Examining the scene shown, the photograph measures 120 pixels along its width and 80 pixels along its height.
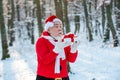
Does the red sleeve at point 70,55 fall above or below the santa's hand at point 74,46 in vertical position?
below

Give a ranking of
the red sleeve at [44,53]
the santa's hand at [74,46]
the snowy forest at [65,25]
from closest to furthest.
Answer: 1. the red sleeve at [44,53]
2. the santa's hand at [74,46]
3. the snowy forest at [65,25]

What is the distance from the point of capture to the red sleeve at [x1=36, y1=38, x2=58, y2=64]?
4.86 m

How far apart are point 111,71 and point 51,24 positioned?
26.5 ft

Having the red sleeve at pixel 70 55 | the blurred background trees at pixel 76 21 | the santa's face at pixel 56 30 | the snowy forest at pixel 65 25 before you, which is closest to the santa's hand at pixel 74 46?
the red sleeve at pixel 70 55

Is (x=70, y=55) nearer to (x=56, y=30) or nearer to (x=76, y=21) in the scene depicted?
(x=56, y=30)

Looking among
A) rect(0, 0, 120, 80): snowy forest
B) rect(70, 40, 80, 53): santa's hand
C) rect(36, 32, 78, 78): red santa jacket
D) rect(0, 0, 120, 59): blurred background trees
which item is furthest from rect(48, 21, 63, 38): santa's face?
rect(0, 0, 120, 59): blurred background trees

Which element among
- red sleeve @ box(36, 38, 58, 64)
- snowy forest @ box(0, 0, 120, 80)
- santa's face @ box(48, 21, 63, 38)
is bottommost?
snowy forest @ box(0, 0, 120, 80)

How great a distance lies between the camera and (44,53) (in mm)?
4906

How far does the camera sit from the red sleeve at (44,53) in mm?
4859

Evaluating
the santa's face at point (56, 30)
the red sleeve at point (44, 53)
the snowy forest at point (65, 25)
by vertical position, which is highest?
the santa's face at point (56, 30)

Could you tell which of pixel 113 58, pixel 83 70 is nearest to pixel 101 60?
pixel 113 58

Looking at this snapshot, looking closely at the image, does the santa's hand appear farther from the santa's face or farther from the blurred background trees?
the blurred background trees

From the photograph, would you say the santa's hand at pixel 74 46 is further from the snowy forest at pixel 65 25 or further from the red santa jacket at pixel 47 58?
the snowy forest at pixel 65 25

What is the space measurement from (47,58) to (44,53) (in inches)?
4.2
